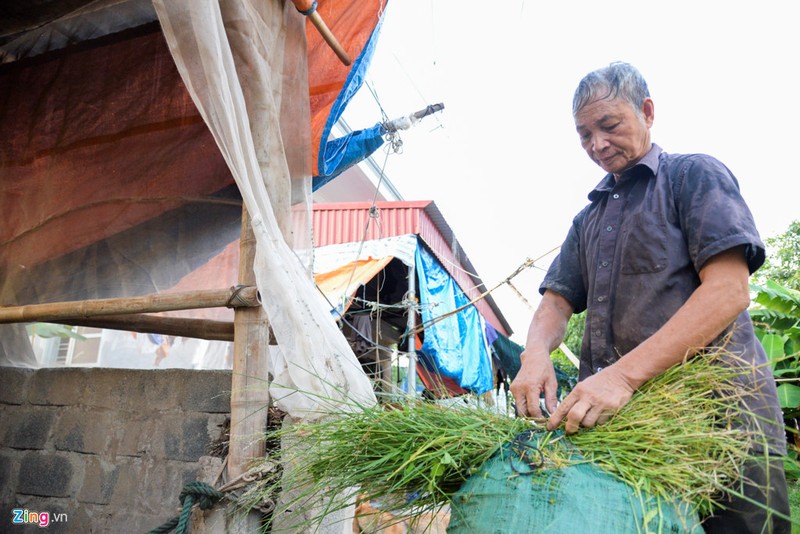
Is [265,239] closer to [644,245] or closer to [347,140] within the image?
[644,245]

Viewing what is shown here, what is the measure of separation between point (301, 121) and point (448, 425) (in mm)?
1960

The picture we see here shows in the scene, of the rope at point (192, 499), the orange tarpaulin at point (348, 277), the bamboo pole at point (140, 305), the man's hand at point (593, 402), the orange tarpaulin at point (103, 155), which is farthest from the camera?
the orange tarpaulin at point (348, 277)

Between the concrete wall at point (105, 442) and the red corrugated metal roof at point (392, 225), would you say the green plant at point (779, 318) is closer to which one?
the red corrugated metal roof at point (392, 225)

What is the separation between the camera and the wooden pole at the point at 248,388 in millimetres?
2070

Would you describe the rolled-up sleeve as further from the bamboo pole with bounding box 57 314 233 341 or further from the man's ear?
the bamboo pole with bounding box 57 314 233 341

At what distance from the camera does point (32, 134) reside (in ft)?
10.9

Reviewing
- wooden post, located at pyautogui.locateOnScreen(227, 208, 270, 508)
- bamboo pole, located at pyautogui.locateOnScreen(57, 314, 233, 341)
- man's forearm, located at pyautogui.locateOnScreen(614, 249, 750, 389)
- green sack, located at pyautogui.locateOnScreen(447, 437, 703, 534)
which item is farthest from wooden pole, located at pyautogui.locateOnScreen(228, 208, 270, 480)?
man's forearm, located at pyautogui.locateOnScreen(614, 249, 750, 389)

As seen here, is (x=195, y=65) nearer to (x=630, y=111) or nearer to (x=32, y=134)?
(x=630, y=111)

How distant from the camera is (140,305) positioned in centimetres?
240

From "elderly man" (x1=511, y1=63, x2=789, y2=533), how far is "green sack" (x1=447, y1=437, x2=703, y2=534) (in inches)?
6.4

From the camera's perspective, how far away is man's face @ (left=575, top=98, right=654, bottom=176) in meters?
1.65

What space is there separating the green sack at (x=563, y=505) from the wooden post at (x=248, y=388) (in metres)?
1.18

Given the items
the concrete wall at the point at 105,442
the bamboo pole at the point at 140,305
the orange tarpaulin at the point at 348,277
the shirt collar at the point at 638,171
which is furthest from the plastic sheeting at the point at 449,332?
the shirt collar at the point at 638,171

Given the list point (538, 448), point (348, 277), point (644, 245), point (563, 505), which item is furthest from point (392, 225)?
point (563, 505)
